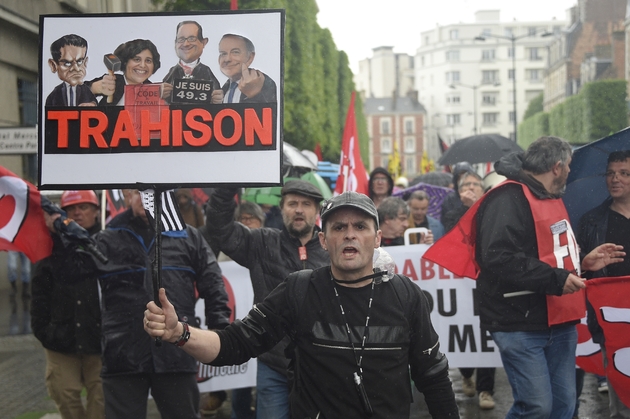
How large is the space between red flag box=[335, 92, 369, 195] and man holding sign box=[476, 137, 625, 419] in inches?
170

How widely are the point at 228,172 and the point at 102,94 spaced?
2.06 feet

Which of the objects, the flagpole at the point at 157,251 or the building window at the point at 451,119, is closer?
the flagpole at the point at 157,251

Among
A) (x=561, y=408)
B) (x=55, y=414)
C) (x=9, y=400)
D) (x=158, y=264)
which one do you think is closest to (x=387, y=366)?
(x=158, y=264)

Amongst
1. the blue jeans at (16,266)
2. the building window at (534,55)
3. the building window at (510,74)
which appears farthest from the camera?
the building window at (534,55)

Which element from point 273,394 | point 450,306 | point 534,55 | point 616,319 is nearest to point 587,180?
point 616,319

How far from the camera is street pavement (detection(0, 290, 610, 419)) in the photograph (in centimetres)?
683

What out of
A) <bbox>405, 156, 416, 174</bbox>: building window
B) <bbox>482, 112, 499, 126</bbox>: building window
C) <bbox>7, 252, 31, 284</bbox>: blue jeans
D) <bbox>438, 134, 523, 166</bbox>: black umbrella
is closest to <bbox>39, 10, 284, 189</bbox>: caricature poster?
<bbox>438, 134, 523, 166</bbox>: black umbrella

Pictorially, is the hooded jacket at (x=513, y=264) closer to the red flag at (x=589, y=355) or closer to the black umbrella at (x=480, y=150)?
the red flag at (x=589, y=355)

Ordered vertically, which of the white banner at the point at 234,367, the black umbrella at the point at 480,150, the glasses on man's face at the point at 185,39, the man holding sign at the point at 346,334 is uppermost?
the black umbrella at the point at 480,150

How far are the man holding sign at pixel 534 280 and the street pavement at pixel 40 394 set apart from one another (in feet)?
6.62

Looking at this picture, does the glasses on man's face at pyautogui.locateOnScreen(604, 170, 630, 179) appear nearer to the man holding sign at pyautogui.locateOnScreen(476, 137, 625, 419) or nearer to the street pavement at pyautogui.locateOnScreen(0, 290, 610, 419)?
the man holding sign at pyautogui.locateOnScreen(476, 137, 625, 419)

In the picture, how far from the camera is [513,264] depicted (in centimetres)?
464

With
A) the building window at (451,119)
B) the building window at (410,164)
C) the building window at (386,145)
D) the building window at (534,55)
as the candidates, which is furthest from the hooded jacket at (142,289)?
the building window at (534,55)

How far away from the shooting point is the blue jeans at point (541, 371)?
4535mm
